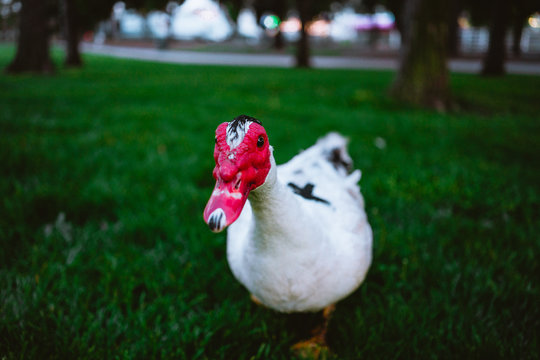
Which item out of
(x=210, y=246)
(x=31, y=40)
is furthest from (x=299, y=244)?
(x=31, y=40)

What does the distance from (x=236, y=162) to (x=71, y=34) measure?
1411cm

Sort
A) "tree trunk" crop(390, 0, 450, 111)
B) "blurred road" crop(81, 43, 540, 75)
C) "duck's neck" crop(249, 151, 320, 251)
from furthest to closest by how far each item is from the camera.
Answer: "blurred road" crop(81, 43, 540, 75), "tree trunk" crop(390, 0, 450, 111), "duck's neck" crop(249, 151, 320, 251)

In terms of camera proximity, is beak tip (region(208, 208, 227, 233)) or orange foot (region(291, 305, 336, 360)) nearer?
beak tip (region(208, 208, 227, 233))

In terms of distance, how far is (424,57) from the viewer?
5.68 m

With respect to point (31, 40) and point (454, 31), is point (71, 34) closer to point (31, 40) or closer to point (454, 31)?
point (31, 40)

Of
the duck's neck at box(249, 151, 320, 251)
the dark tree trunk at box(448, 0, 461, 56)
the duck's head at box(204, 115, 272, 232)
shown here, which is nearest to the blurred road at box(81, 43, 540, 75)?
the dark tree trunk at box(448, 0, 461, 56)

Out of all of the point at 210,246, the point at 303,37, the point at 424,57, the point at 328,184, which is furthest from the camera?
the point at 303,37

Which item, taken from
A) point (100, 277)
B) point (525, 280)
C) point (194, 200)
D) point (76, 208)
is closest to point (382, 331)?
point (525, 280)

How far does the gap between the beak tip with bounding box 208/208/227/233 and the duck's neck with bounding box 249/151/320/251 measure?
231 millimetres

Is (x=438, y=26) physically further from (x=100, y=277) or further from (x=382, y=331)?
(x=100, y=277)

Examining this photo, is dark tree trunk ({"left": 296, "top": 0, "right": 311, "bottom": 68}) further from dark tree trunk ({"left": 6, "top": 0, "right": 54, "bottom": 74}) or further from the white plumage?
the white plumage

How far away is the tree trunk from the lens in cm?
547

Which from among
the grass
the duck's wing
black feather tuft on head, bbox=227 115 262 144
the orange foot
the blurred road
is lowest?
the orange foot

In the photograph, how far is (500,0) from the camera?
9.90 meters
